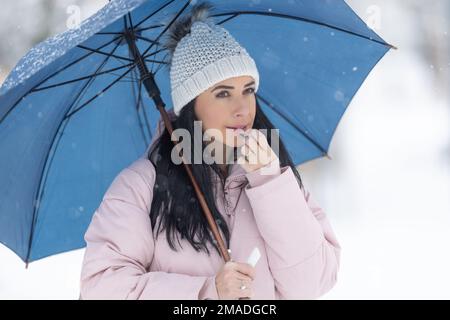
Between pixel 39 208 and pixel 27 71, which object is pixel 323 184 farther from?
pixel 27 71

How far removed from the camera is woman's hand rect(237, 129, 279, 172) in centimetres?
214

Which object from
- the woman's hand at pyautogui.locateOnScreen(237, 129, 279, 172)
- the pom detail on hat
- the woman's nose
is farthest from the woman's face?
the pom detail on hat

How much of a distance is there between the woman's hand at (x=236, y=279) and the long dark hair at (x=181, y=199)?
0.23 meters

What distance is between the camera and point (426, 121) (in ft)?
29.8

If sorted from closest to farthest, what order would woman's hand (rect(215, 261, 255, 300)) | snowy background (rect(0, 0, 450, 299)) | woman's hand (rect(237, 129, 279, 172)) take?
woman's hand (rect(215, 261, 255, 300)), woman's hand (rect(237, 129, 279, 172)), snowy background (rect(0, 0, 450, 299))

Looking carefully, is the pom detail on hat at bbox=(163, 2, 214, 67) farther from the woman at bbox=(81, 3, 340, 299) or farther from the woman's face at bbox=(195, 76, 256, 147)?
the woman's face at bbox=(195, 76, 256, 147)

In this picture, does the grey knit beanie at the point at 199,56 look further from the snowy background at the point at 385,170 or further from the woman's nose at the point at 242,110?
the snowy background at the point at 385,170

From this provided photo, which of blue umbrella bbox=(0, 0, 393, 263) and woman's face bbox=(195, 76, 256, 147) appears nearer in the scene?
woman's face bbox=(195, 76, 256, 147)

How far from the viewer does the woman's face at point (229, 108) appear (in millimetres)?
2297

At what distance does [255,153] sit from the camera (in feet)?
7.04

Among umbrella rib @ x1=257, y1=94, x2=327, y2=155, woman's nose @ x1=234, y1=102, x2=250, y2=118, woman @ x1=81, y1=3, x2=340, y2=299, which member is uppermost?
umbrella rib @ x1=257, y1=94, x2=327, y2=155
